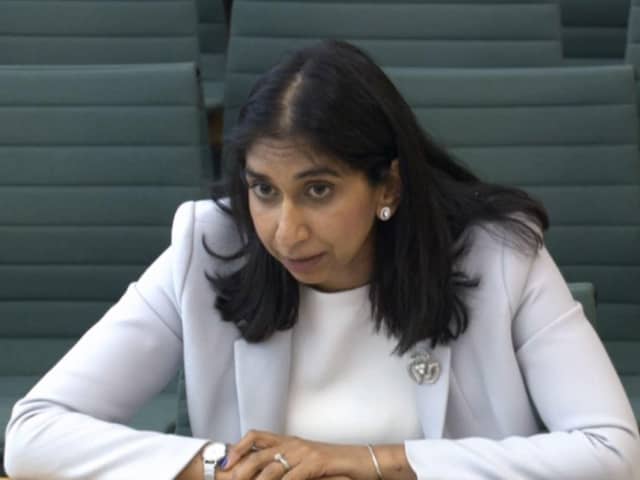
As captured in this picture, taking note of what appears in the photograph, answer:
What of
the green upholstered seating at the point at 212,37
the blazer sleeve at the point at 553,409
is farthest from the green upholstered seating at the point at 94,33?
the blazer sleeve at the point at 553,409

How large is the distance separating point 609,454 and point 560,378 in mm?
105

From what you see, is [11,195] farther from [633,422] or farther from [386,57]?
[633,422]

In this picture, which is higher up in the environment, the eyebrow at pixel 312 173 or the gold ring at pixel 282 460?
the eyebrow at pixel 312 173

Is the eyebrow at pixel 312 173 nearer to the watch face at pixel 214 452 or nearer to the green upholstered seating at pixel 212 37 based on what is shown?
the watch face at pixel 214 452

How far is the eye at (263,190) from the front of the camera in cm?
148

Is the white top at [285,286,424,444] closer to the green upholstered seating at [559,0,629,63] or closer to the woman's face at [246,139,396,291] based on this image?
the woman's face at [246,139,396,291]

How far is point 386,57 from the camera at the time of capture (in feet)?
9.01

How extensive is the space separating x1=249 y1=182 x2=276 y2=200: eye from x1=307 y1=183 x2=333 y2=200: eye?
42 mm

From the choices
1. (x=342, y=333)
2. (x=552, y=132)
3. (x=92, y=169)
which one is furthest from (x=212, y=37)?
(x=342, y=333)

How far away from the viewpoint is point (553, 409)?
1553 mm

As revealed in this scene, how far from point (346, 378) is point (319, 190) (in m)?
0.30

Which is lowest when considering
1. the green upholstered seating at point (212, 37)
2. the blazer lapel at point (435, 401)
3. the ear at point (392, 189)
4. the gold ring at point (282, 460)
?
the blazer lapel at point (435, 401)

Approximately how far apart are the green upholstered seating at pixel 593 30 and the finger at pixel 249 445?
92.3 inches

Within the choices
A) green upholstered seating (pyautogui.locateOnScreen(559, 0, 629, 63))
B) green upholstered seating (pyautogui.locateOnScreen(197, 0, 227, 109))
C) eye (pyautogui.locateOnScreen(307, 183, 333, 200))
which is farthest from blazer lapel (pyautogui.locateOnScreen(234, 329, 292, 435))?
green upholstered seating (pyautogui.locateOnScreen(559, 0, 629, 63))
